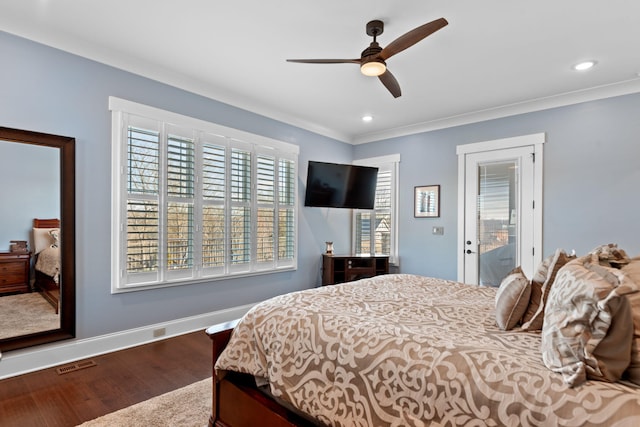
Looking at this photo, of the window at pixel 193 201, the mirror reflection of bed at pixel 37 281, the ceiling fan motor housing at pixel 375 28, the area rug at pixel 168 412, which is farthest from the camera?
the window at pixel 193 201

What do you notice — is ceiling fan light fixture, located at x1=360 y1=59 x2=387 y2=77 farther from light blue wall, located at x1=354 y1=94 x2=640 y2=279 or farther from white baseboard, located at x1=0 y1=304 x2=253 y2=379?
white baseboard, located at x1=0 y1=304 x2=253 y2=379

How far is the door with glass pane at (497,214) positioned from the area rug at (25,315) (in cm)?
453

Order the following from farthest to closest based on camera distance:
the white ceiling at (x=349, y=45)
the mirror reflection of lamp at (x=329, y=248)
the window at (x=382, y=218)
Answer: the window at (x=382, y=218), the mirror reflection of lamp at (x=329, y=248), the white ceiling at (x=349, y=45)

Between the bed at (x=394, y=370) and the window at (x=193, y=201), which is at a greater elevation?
the window at (x=193, y=201)

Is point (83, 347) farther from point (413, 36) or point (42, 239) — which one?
point (413, 36)

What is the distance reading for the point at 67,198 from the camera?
282 centimetres

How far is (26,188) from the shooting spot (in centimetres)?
270

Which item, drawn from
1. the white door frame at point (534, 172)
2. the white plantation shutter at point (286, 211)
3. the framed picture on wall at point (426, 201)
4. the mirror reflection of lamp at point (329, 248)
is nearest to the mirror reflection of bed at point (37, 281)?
the white plantation shutter at point (286, 211)

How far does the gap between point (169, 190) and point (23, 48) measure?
1543mm

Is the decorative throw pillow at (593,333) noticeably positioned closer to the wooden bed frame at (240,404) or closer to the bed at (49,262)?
the wooden bed frame at (240,404)

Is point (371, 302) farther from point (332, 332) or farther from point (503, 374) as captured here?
point (503, 374)

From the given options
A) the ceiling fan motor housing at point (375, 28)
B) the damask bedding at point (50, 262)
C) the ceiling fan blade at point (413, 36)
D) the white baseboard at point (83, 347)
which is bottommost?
the white baseboard at point (83, 347)

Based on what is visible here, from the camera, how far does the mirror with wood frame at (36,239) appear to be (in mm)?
2650

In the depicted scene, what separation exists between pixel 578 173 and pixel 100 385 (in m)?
4.98
